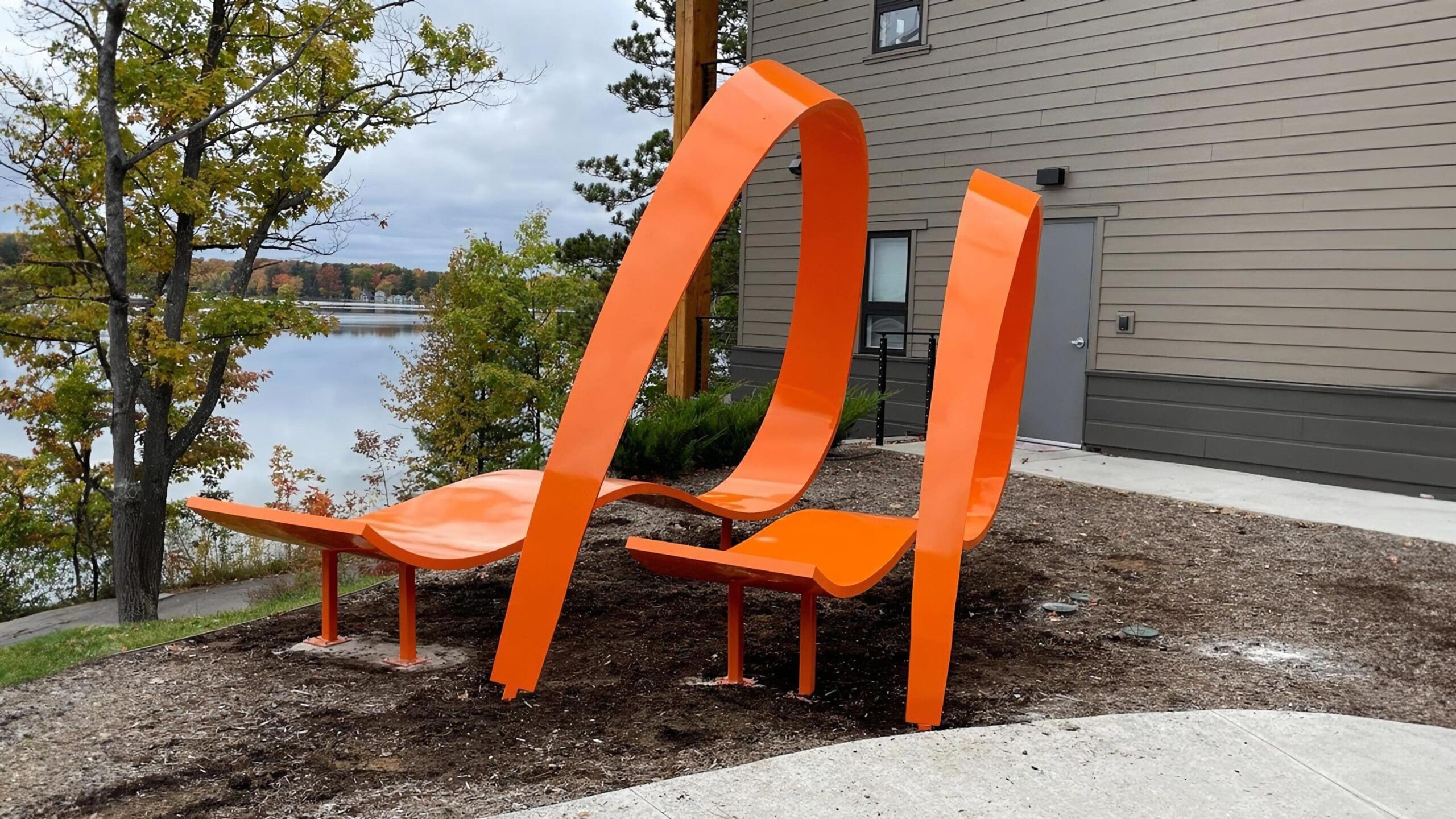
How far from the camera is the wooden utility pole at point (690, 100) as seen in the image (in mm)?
12805

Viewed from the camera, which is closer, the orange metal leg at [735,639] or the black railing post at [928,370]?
the orange metal leg at [735,639]

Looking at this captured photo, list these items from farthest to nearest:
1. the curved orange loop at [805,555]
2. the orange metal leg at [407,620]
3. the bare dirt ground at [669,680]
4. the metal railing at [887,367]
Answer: the metal railing at [887,367] < the orange metal leg at [407,620] < the curved orange loop at [805,555] < the bare dirt ground at [669,680]

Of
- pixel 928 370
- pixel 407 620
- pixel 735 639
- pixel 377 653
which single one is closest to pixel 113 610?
pixel 928 370

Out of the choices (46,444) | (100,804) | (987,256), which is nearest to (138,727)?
(100,804)

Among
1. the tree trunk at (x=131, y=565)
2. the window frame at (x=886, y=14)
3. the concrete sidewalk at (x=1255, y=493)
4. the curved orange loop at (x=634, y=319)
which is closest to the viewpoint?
the curved orange loop at (x=634, y=319)

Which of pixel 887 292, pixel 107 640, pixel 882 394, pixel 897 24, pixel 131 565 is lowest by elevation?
pixel 131 565

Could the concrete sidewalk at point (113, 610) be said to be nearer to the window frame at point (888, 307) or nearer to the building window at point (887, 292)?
the window frame at point (888, 307)

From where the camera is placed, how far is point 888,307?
13.0 meters

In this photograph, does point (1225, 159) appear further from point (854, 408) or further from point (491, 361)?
point (491, 361)

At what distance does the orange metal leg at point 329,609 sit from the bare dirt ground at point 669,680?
8.1 inches

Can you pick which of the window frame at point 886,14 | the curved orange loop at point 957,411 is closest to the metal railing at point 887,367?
the window frame at point 886,14

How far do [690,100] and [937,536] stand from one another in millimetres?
9892

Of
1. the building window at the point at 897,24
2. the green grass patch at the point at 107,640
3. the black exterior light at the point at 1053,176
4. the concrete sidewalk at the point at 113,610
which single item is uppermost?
the building window at the point at 897,24

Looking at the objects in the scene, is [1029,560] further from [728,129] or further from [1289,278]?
[1289,278]
